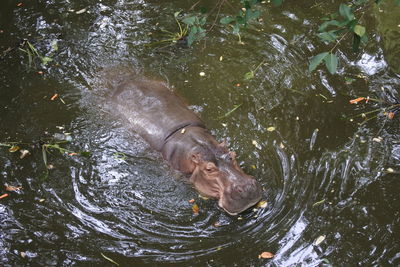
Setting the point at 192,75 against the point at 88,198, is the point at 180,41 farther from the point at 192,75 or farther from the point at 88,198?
the point at 88,198

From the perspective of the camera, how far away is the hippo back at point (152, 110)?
236 inches

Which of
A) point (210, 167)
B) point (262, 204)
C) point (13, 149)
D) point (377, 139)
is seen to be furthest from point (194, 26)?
point (13, 149)

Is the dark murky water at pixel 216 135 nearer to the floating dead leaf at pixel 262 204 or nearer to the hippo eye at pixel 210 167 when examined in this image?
the floating dead leaf at pixel 262 204

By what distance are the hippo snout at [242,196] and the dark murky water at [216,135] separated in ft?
0.69

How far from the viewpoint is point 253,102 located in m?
6.60

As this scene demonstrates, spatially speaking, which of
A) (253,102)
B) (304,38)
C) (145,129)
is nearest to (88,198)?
(145,129)

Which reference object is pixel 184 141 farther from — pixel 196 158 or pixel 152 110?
pixel 152 110

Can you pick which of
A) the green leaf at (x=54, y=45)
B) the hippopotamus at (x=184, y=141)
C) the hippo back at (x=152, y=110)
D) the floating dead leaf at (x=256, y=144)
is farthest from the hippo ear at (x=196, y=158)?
the green leaf at (x=54, y=45)

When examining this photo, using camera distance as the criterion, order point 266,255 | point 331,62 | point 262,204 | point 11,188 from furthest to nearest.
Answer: point 11,188 < point 262,204 < point 266,255 < point 331,62

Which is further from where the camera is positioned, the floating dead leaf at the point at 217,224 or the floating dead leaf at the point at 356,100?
the floating dead leaf at the point at 356,100

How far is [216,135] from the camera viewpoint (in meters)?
6.19

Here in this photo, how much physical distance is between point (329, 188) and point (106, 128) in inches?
120

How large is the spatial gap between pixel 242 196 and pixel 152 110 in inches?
76.8

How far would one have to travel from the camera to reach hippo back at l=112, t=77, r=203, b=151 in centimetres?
600
